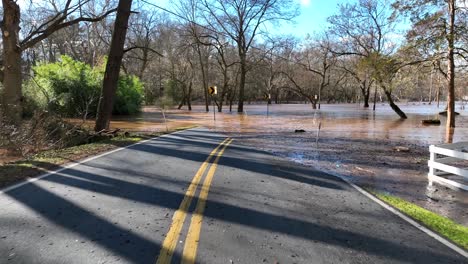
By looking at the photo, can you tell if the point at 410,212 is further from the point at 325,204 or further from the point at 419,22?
the point at 419,22

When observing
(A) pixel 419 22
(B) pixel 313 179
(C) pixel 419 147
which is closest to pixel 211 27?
(A) pixel 419 22

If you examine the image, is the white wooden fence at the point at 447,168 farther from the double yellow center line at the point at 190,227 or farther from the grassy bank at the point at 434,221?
the double yellow center line at the point at 190,227

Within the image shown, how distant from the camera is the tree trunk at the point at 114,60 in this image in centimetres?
1528

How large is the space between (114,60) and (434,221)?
1301cm

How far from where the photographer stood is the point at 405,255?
4402 millimetres

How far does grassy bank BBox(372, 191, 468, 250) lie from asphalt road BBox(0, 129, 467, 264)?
38 centimetres

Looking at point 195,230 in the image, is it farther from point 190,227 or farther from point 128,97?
point 128,97

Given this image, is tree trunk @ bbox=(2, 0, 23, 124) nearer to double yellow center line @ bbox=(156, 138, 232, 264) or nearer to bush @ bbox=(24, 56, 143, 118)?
bush @ bbox=(24, 56, 143, 118)

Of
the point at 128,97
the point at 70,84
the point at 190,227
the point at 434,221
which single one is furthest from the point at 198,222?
the point at 128,97

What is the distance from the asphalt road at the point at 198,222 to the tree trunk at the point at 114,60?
7435 mm

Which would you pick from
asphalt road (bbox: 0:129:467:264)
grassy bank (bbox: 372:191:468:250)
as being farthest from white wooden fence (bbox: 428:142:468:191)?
asphalt road (bbox: 0:129:467:264)

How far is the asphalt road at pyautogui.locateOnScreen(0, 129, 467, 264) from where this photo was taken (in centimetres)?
421

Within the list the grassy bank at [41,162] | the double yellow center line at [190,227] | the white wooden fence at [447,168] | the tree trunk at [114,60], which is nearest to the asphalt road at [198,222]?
the double yellow center line at [190,227]

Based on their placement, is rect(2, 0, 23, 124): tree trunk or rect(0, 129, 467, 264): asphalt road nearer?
rect(0, 129, 467, 264): asphalt road
